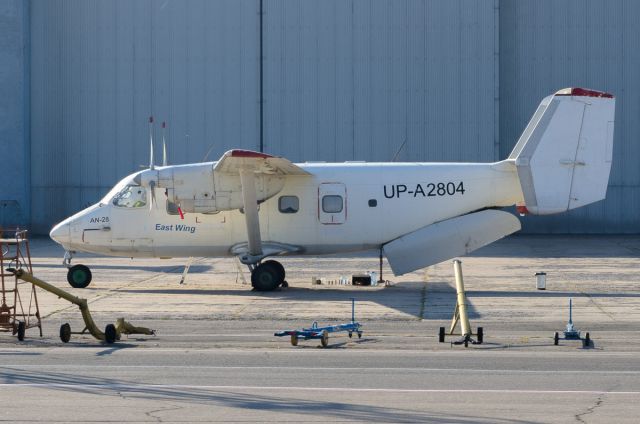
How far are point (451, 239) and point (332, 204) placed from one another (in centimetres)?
288

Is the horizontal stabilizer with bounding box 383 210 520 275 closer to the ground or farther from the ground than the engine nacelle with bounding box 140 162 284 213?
closer to the ground

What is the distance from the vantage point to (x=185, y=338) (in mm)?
16000

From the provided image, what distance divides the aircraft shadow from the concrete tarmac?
0.02 metres

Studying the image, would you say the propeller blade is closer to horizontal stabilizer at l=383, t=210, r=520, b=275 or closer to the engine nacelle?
the engine nacelle

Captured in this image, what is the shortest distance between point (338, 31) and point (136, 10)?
888cm

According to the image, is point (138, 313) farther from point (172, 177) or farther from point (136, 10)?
point (136, 10)

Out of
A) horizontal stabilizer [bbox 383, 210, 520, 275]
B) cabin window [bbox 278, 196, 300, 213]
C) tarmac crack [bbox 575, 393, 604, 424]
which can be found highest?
cabin window [bbox 278, 196, 300, 213]

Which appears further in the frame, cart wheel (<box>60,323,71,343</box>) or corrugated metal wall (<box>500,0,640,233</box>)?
corrugated metal wall (<box>500,0,640,233</box>)

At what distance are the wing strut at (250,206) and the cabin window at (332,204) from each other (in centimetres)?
170

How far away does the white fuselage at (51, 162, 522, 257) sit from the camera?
2347 centimetres

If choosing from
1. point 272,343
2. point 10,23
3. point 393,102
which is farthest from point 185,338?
point 10,23

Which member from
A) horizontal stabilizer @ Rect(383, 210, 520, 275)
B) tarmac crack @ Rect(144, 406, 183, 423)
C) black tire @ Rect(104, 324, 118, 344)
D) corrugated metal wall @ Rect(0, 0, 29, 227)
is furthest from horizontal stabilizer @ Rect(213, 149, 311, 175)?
corrugated metal wall @ Rect(0, 0, 29, 227)

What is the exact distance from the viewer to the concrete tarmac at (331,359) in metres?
10.6

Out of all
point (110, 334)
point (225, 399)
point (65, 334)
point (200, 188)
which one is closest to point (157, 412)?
point (225, 399)
